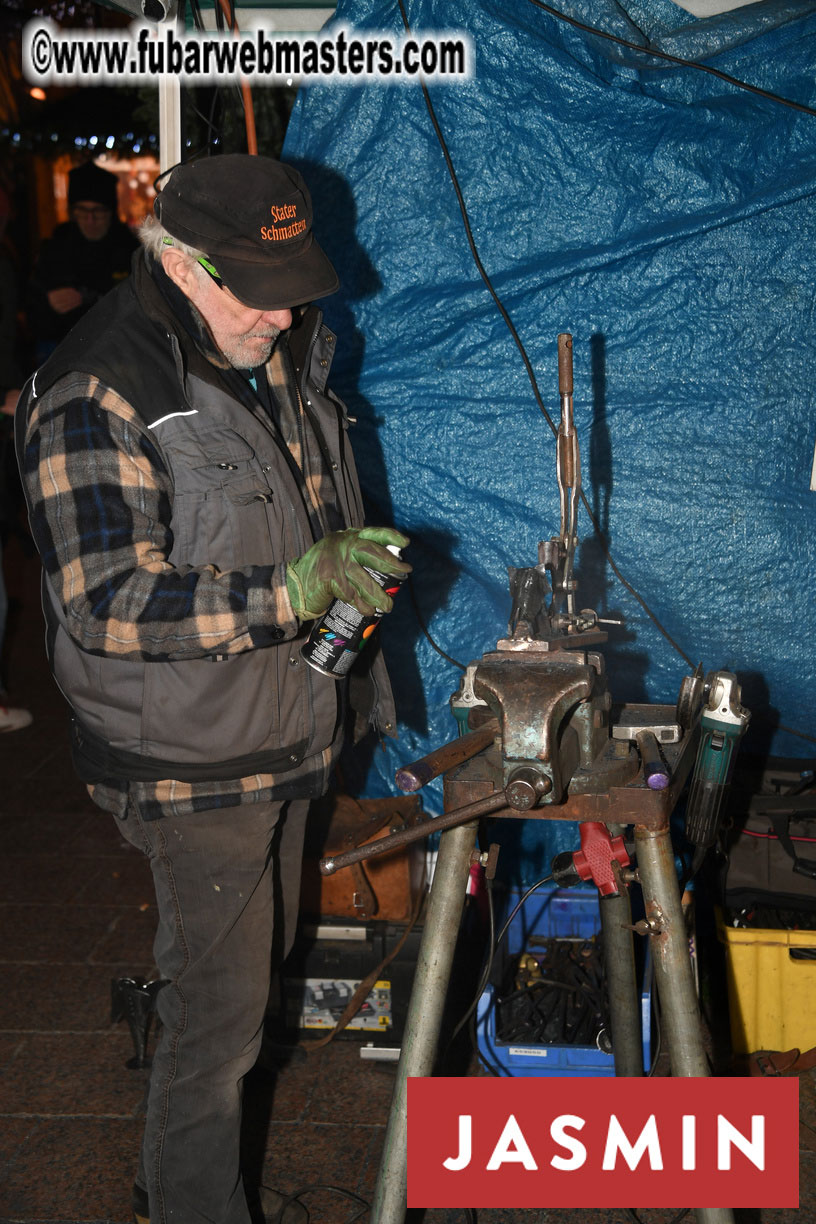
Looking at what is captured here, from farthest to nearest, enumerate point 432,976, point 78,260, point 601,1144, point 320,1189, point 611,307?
point 78,260
point 611,307
point 320,1189
point 601,1144
point 432,976

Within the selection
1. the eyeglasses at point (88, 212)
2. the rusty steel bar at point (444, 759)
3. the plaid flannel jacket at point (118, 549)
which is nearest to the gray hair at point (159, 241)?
the plaid flannel jacket at point (118, 549)

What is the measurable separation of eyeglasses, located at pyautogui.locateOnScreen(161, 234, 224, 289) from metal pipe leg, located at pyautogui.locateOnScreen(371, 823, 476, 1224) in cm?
104

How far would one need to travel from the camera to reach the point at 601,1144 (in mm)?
2162

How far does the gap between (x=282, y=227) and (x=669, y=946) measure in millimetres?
1406

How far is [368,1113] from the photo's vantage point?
113 inches

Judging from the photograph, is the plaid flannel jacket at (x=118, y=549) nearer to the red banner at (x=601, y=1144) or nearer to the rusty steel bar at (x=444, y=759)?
the rusty steel bar at (x=444, y=759)

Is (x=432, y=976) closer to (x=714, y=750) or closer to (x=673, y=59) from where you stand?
(x=714, y=750)

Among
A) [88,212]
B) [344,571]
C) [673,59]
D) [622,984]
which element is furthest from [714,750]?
[88,212]

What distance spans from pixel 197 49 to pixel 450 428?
4.12ft

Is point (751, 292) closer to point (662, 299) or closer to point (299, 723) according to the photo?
point (662, 299)

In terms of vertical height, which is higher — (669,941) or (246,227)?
(246,227)

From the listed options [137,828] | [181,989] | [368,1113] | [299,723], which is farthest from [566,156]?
[368,1113]

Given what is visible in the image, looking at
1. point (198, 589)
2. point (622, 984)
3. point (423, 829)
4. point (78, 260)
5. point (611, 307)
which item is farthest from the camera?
point (78, 260)

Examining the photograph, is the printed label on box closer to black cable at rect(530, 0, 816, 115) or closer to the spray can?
the spray can
